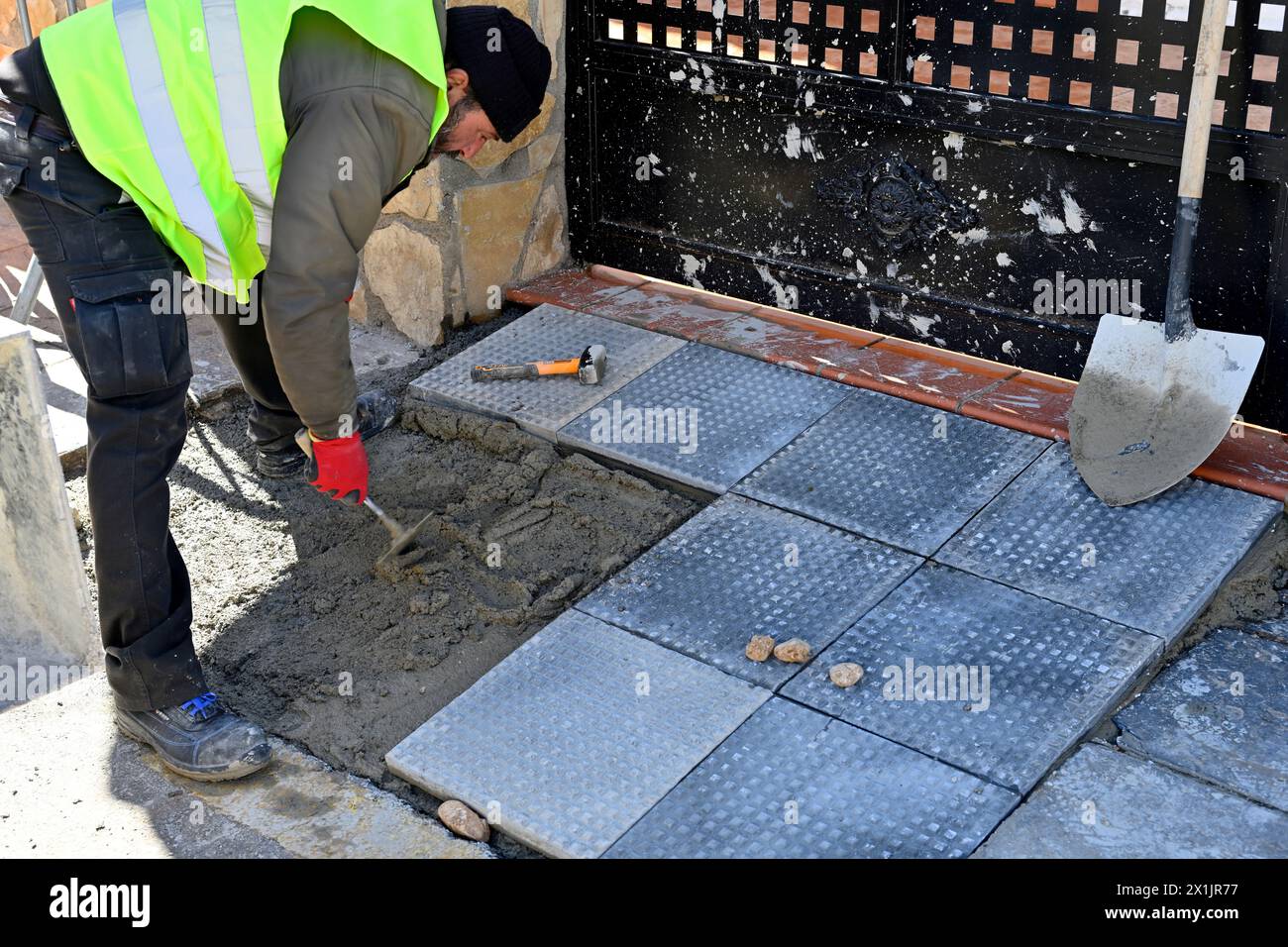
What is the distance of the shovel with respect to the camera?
3445 millimetres

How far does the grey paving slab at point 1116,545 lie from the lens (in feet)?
10.5

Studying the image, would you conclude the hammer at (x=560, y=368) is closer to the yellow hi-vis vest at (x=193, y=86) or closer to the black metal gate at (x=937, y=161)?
the black metal gate at (x=937, y=161)

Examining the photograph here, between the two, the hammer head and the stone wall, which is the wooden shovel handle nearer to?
the hammer head

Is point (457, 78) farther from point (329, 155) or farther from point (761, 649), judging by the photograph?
point (761, 649)

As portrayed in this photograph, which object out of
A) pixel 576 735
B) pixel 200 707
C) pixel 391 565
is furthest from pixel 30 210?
pixel 576 735

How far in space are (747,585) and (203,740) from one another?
4.20ft

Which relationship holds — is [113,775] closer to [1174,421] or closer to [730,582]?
[730,582]

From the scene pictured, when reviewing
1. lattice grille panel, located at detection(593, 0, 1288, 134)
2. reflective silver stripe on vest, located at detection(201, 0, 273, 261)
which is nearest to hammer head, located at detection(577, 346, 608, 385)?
lattice grille panel, located at detection(593, 0, 1288, 134)

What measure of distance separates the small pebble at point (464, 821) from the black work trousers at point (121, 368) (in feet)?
2.11

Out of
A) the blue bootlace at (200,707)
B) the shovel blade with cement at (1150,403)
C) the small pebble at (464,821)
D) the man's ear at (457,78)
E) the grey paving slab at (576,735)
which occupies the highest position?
the man's ear at (457,78)

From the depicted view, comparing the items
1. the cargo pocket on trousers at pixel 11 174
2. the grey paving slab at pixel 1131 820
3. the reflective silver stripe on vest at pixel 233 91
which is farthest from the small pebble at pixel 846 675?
the cargo pocket on trousers at pixel 11 174

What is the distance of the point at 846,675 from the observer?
3.02m

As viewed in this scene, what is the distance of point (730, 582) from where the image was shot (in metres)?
3.37

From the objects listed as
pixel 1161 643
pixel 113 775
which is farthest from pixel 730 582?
pixel 113 775
